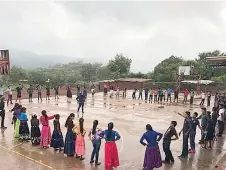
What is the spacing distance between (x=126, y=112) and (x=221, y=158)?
1087 centimetres

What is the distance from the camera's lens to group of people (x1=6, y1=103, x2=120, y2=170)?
9.10 m

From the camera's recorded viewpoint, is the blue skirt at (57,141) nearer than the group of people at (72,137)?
No

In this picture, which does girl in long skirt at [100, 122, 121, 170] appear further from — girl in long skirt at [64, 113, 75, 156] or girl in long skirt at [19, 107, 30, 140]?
girl in long skirt at [19, 107, 30, 140]

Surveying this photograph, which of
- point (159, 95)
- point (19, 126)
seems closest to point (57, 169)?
point (19, 126)

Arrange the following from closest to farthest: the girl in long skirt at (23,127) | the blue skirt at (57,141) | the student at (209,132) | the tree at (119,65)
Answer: the blue skirt at (57,141), the student at (209,132), the girl in long skirt at (23,127), the tree at (119,65)

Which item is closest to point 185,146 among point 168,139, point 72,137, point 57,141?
point 168,139

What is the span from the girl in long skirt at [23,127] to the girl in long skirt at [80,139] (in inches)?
122

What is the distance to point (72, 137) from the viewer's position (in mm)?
10383

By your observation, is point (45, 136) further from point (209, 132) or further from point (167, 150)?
point (209, 132)

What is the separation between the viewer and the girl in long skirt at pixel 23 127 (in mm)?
12211

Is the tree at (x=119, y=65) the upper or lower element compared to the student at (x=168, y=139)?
upper

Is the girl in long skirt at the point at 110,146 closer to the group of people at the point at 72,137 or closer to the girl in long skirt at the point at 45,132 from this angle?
the group of people at the point at 72,137

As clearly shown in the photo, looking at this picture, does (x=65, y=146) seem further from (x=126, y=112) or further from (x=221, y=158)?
(x=126, y=112)

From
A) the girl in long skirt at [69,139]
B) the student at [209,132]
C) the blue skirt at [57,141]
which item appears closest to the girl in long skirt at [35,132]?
the blue skirt at [57,141]
